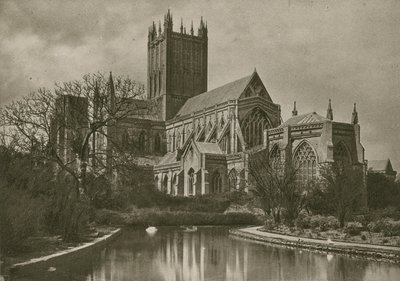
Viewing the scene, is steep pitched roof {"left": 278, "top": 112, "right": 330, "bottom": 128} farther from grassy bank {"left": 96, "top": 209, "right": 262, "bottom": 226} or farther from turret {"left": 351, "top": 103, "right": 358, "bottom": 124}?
grassy bank {"left": 96, "top": 209, "right": 262, "bottom": 226}

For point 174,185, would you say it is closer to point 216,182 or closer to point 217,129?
point 216,182

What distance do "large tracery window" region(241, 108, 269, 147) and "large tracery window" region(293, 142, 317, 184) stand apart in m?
11.0

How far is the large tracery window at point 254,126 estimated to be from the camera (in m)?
51.9

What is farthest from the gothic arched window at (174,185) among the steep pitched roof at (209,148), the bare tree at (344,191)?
the bare tree at (344,191)

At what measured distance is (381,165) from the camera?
77.2 meters

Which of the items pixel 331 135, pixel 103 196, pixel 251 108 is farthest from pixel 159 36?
pixel 103 196

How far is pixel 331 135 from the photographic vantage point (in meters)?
39.0

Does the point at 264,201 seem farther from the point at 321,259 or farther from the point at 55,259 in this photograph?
the point at 55,259

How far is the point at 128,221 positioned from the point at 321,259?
17348mm

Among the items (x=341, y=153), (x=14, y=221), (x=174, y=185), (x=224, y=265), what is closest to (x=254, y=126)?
(x=174, y=185)

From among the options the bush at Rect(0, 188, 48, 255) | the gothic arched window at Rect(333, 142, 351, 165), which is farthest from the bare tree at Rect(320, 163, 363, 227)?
the bush at Rect(0, 188, 48, 255)

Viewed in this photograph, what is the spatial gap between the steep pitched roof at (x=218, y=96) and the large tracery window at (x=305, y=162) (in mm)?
14310

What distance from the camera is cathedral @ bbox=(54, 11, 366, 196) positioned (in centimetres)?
4019

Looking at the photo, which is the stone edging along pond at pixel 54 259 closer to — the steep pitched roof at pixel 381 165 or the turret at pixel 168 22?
the turret at pixel 168 22
